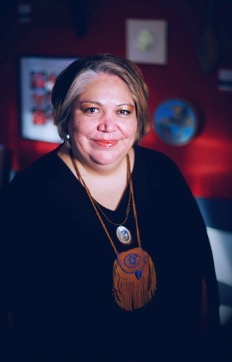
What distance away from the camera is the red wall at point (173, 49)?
2.59 m

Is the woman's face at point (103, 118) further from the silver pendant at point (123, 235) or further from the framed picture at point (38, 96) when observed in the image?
the framed picture at point (38, 96)

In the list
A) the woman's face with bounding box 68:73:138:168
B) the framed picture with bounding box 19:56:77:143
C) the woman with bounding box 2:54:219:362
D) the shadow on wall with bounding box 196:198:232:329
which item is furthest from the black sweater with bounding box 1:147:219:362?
the framed picture with bounding box 19:56:77:143

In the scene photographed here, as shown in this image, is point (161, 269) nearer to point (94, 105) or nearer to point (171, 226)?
point (171, 226)

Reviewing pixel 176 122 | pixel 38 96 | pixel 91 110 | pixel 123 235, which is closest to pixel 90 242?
pixel 123 235

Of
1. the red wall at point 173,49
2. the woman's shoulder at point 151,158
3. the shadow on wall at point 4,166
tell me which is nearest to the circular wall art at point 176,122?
the red wall at point 173,49

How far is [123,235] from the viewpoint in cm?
116

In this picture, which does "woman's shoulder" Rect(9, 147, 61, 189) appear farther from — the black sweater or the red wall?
the red wall

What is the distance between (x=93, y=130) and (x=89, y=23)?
2.01m

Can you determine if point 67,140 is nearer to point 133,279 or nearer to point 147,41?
point 133,279

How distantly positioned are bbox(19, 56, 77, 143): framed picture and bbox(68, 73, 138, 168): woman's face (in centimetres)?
201

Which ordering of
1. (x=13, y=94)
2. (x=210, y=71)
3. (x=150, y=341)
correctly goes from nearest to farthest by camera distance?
(x=150, y=341) < (x=210, y=71) < (x=13, y=94)

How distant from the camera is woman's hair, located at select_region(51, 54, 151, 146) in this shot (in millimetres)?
1071

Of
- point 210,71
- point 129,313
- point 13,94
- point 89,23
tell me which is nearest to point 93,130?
point 129,313

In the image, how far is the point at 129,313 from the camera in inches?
45.3
